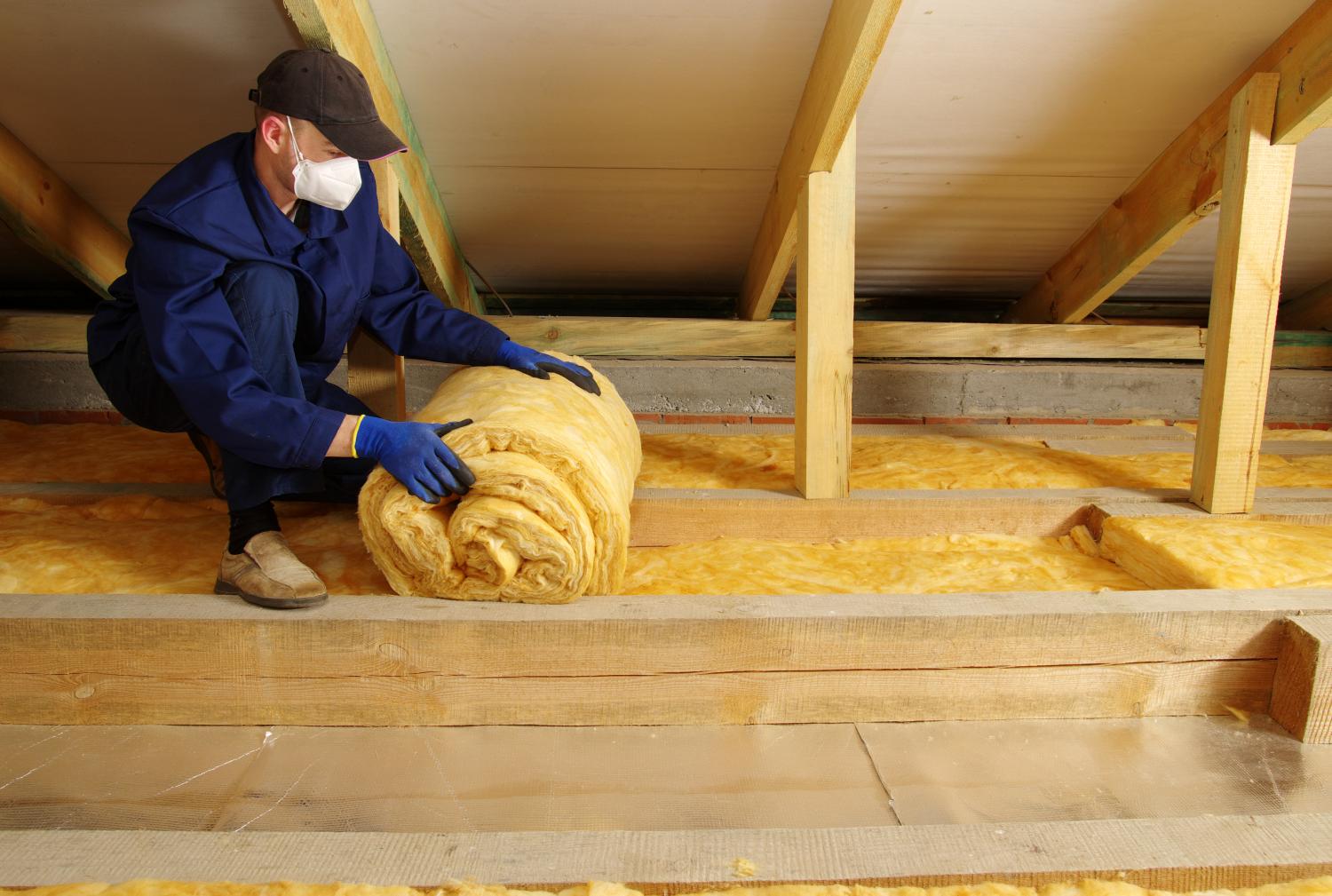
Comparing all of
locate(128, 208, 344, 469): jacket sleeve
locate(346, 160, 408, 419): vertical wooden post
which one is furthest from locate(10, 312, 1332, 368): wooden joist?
locate(128, 208, 344, 469): jacket sleeve

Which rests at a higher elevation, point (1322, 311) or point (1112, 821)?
point (1322, 311)

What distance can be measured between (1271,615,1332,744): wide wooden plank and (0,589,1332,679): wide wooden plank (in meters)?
0.04

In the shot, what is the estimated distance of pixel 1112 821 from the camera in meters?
1.39

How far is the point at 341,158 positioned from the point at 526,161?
4.82ft

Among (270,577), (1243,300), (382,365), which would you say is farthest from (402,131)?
(1243,300)

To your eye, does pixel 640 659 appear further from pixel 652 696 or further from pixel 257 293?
pixel 257 293

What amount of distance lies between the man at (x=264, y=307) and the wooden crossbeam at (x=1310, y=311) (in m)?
4.84

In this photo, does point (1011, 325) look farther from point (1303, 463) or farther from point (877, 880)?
point (877, 880)

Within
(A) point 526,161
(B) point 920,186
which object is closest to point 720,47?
(A) point 526,161

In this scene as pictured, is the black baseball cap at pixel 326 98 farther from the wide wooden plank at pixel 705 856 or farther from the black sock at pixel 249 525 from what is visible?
the wide wooden plank at pixel 705 856

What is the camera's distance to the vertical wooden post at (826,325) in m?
2.54

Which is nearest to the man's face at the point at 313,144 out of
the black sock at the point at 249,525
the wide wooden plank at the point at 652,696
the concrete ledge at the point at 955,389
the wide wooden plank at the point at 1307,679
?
the black sock at the point at 249,525

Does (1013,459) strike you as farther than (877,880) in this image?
Yes

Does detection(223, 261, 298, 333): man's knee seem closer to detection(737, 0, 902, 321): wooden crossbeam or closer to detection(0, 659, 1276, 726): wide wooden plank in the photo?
detection(0, 659, 1276, 726): wide wooden plank
